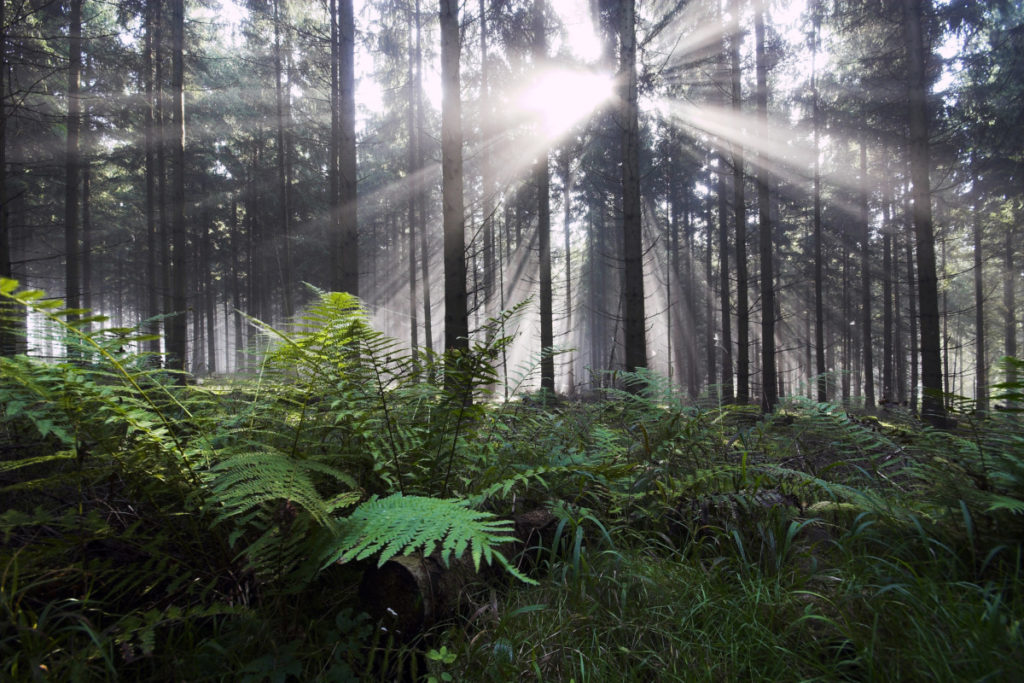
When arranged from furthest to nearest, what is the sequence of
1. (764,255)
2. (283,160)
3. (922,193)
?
(283,160) → (764,255) → (922,193)

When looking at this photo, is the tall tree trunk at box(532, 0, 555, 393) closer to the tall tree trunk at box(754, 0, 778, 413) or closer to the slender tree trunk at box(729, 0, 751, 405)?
the slender tree trunk at box(729, 0, 751, 405)

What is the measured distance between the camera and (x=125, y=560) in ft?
5.74

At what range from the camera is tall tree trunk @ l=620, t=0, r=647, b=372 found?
23.5 ft

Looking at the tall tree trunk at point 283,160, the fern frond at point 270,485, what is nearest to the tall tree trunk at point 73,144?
the tall tree trunk at point 283,160

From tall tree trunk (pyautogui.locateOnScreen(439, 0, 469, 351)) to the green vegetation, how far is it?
12.5ft

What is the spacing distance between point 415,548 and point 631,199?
23.0ft

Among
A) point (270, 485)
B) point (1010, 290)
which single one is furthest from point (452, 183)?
point (1010, 290)

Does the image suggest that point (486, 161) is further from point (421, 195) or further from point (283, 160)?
point (283, 160)

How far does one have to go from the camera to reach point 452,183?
20.6ft

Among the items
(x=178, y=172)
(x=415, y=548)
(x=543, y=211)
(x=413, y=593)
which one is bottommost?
(x=413, y=593)

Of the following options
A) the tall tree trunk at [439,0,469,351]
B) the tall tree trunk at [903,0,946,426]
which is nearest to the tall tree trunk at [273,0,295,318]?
the tall tree trunk at [439,0,469,351]

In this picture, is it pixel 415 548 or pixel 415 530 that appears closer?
pixel 415 530

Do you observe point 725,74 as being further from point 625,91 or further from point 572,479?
point 572,479

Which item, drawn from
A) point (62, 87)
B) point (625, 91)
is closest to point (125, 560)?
point (625, 91)
